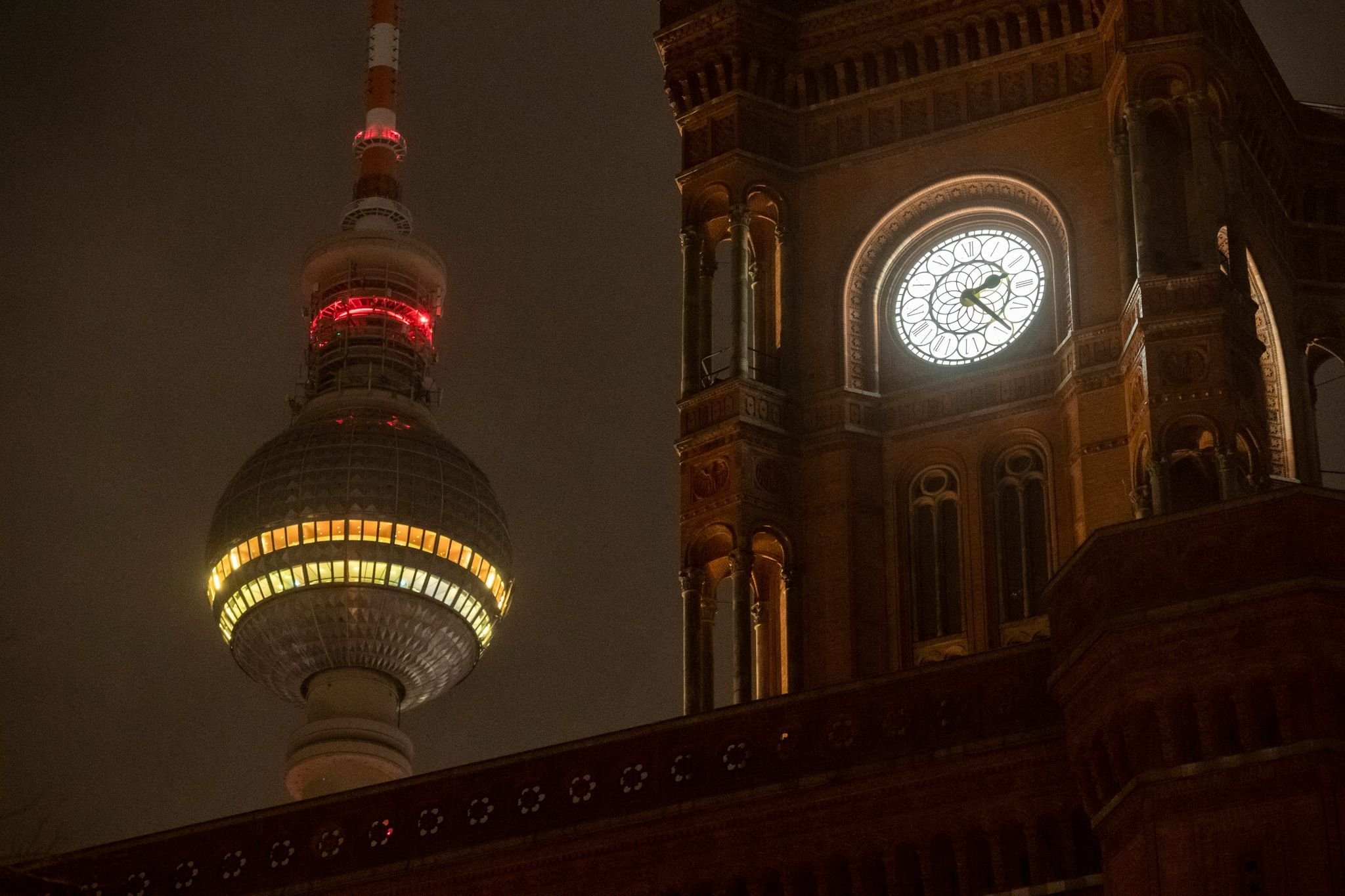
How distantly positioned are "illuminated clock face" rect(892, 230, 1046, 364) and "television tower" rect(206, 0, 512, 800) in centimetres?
4872

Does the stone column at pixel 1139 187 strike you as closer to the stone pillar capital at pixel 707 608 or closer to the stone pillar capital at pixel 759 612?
the stone pillar capital at pixel 759 612

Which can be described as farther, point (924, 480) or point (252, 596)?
point (252, 596)

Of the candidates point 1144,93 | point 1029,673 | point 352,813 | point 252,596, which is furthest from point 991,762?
point 252,596

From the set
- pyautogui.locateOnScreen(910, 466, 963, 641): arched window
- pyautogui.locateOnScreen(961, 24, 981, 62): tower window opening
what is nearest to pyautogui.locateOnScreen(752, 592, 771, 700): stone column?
pyautogui.locateOnScreen(910, 466, 963, 641): arched window

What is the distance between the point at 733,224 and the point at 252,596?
5256 cm

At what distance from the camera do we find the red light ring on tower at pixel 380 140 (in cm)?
10862

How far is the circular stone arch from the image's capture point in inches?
2039

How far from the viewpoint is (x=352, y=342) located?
109 meters

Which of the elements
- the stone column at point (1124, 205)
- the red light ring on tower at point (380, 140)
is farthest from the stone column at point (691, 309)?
the red light ring on tower at point (380, 140)

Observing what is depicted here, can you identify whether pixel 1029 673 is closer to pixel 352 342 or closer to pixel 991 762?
pixel 991 762

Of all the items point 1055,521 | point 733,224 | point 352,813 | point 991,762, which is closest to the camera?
point 991,762

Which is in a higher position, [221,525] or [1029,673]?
[221,525]

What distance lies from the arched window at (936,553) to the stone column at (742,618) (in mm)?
2814

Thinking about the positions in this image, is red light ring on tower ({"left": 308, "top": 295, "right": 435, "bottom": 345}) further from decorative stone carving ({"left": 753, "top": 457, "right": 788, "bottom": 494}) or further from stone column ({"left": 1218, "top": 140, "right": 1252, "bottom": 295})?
stone column ({"left": 1218, "top": 140, "right": 1252, "bottom": 295})
